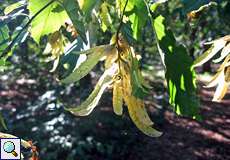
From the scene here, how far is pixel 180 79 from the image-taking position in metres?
0.88

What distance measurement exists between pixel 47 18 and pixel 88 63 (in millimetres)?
213

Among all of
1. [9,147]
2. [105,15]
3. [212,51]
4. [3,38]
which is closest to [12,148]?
[9,147]

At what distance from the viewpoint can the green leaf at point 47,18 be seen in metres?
0.93

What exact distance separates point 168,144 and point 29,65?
4.69 meters

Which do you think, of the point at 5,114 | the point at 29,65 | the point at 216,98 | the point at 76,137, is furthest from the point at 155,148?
the point at 216,98

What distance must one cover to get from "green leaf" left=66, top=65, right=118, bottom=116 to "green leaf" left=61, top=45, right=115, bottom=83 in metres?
0.03

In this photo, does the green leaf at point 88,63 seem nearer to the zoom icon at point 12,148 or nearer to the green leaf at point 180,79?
the green leaf at point 180,79

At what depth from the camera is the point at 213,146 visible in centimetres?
778

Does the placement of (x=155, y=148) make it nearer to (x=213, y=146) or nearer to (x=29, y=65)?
(x=213, y=146)

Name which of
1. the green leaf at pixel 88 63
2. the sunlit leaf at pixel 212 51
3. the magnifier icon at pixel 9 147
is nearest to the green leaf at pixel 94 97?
the green leaf at pixel 88 63

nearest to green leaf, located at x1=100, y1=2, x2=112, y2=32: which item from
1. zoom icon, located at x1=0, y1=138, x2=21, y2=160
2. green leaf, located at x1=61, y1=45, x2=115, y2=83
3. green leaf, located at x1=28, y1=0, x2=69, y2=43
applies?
green leaf, located at x1=28, y1=0, x2=69, y2=43

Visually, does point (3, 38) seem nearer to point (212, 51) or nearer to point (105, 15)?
point (105, 15)

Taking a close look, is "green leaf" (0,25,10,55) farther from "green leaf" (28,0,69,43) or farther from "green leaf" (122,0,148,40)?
"green leaf" (122,0,148,40)

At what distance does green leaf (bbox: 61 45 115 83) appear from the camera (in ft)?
2.62
